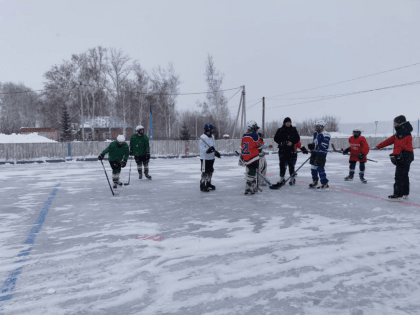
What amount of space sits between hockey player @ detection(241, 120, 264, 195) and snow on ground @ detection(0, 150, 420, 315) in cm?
71

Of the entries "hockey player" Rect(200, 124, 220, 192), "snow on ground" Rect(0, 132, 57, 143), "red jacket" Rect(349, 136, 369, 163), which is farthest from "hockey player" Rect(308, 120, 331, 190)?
"snow on ground" Rect(0, 132, 57, 143)

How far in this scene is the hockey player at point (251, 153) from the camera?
762 cm

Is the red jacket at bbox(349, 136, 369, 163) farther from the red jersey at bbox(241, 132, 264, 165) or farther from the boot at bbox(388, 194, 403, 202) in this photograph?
the red jersey at bbox(241, 132, 264, 165)

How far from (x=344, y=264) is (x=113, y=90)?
42551 mm

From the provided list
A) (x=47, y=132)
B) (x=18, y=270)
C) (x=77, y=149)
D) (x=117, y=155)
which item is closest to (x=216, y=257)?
(x=18, y=270)

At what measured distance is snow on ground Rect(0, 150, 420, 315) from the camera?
9.06 ft

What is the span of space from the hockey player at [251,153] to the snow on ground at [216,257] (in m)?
0.71

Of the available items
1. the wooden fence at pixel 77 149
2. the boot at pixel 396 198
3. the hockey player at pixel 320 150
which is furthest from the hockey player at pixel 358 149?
the wooden fence at pixel 77 149

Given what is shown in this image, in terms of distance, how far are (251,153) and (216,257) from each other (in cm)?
411

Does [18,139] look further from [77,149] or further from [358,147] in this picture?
[358,147]

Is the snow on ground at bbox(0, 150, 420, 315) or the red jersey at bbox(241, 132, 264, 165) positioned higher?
the red jersey at bbox(241, 132, 264, 165)

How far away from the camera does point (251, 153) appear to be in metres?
7.61

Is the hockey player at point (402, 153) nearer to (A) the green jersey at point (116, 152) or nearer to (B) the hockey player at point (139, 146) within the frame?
(A) the green jersey at point (116, 152)

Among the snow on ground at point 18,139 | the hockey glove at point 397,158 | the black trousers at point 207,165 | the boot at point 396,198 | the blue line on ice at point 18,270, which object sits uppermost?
the snow on ground at point 18,139
